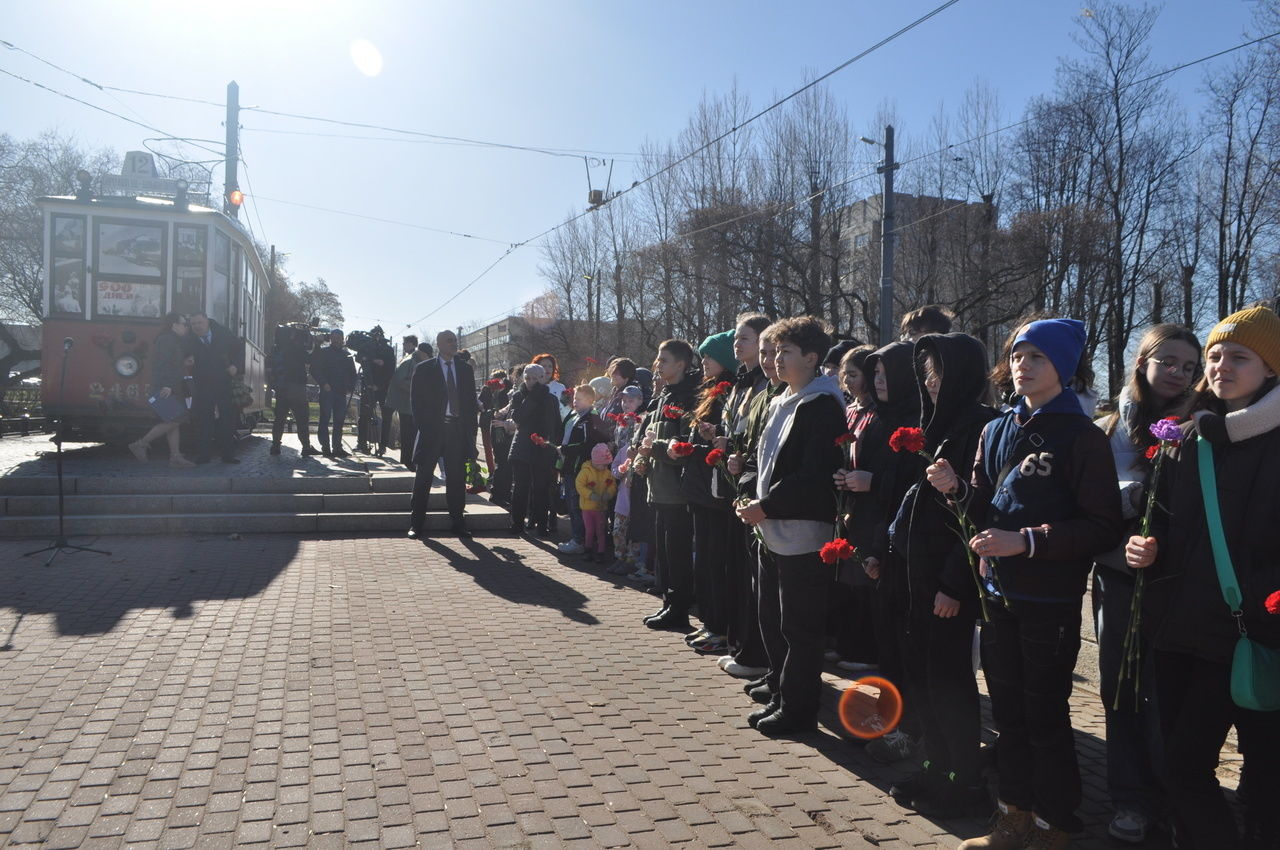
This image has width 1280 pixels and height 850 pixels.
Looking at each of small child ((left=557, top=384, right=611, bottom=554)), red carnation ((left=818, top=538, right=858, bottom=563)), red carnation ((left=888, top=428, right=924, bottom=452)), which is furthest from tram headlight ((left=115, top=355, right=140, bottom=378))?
red carnation ((left=888, top=428, right=924, bottom=452))

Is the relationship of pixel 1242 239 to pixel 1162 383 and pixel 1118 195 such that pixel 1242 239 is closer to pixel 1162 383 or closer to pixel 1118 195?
pixel 1118 195

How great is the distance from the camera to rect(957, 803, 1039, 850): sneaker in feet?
11.4

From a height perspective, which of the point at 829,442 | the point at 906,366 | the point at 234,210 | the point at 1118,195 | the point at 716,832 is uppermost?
the point at 1118,195

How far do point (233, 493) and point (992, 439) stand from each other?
10.3 meters

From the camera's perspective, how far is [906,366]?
15.5 ft

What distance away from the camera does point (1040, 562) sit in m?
3.33

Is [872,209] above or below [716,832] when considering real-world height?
above

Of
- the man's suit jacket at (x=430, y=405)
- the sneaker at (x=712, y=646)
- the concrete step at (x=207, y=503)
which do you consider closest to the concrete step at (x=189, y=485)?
the concrete step at (x=207, y=503)

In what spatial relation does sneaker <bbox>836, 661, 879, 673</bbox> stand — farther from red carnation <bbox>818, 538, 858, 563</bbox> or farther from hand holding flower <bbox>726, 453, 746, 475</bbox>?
red carnation <bbox>818, 538, 858, 563</bbox>

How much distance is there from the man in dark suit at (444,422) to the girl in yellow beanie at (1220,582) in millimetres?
8096

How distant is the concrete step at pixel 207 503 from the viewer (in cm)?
1069

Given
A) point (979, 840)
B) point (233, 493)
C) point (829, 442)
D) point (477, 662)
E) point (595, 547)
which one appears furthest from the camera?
point (233, 493)

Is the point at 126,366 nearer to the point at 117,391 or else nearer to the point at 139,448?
the point at 117,391

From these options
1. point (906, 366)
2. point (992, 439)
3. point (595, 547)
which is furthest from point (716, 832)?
point (595, 547)
